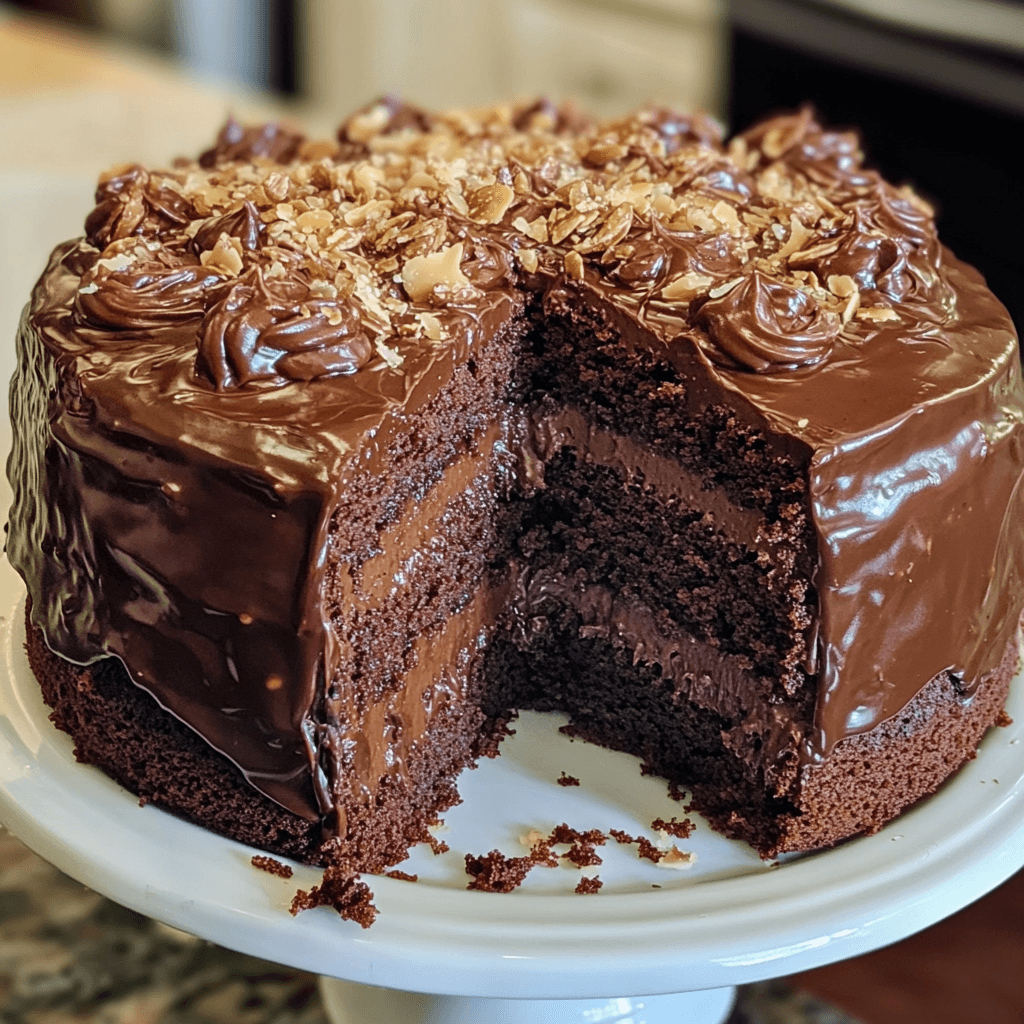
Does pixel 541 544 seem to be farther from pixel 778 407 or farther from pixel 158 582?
pixel 158 582

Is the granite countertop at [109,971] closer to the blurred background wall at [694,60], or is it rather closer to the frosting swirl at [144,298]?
the frosting swirl at [144,298]

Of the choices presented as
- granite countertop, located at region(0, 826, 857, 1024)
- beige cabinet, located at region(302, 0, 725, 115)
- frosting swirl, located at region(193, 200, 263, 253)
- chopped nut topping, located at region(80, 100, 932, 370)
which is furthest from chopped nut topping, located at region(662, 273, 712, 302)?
beige cabinet, located at region(302, 0, 725, 115)

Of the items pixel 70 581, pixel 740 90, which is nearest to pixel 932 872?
pixel 70 581

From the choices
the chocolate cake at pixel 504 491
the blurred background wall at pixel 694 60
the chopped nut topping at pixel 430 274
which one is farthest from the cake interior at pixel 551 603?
the blurred background wall at pixel 694 60

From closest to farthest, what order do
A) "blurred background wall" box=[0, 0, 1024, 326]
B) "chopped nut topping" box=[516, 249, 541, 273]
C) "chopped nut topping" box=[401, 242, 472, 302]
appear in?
"chopped nut topping" box=[401, 242, 472, 302] < "chopped nut topping" box=[516, 249, 541, 273] < "blurred background wall" box=[0, 0, 1024, 326]

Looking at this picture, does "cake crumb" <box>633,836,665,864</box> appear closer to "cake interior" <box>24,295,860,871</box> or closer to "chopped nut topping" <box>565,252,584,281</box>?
"cake interior" <box>24,295,860,871</box>
